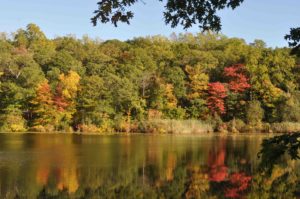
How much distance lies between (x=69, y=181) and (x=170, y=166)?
3.90 meters

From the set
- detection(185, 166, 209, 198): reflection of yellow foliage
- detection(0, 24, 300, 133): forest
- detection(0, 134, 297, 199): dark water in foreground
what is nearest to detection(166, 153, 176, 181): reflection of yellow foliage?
detection(0, 134, 297, 199): dark water in foreground

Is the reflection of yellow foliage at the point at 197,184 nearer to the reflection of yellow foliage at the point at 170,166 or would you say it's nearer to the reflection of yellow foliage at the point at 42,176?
the reflection of yellow foliage at the point at 170,166

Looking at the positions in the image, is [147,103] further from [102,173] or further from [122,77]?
[102,173]

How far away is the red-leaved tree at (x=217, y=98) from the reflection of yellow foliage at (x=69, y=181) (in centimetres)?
2202

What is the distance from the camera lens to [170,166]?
44.3 feet

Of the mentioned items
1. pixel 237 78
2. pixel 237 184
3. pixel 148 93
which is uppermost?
pixel 237 78

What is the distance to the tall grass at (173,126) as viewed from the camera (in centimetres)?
2984

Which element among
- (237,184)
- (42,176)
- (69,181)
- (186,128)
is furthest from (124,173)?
(186,128)

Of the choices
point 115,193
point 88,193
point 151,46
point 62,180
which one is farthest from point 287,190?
point 151,46

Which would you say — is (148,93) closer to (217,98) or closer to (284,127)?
(217,98)

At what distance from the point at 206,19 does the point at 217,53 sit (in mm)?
36438

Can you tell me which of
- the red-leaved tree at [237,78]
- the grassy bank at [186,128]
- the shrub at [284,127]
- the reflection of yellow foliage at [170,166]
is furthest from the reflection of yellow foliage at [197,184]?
the red-leaved tree at [237,78]

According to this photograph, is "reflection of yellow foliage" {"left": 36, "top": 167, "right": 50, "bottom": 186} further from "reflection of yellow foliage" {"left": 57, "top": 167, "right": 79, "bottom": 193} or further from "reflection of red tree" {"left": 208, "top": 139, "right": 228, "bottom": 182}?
"reflection of red tree" {"left": 208, "top": 139, "right": 228, "bottom": 182}

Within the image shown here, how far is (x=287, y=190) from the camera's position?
32.8 feet
